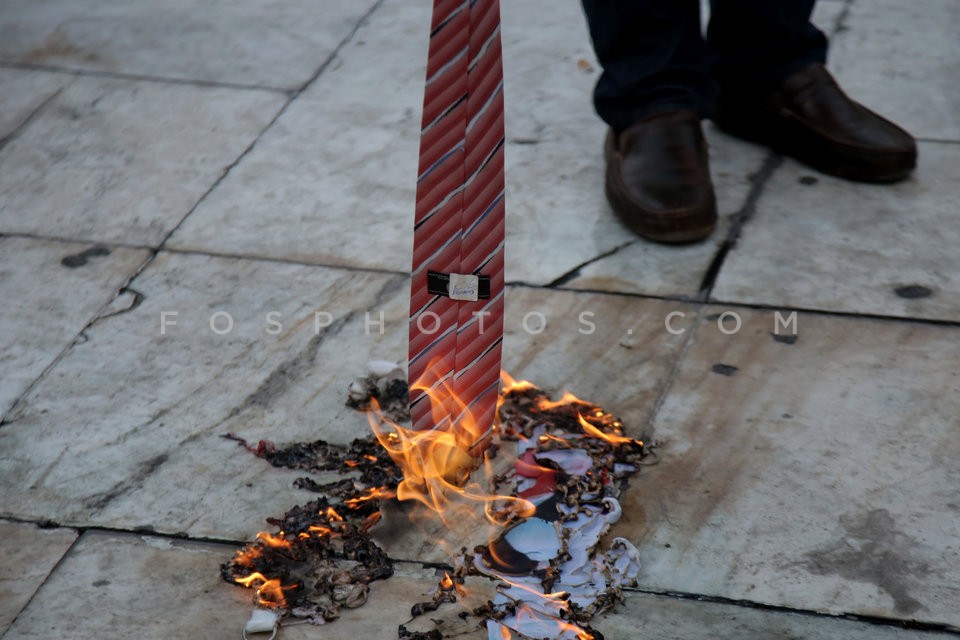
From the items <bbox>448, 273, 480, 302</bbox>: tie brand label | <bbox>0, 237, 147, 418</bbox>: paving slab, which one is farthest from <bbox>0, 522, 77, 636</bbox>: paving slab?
<bbox>448, 273, 480, 302</bbox>: tie brand label

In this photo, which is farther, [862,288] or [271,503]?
[862,288]

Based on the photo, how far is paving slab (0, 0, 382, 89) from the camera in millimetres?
4543

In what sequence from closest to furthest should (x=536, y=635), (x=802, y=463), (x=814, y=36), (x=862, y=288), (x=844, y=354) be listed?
(x=536, y=635) < (x=802, y=463) < (x=844, y=354) < (x=862, y=288) < (x=814, y=36)

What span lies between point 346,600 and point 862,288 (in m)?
1.67

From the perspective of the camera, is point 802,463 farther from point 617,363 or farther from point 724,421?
point 617,363

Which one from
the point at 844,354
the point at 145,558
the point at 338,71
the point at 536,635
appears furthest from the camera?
the point at 338,71

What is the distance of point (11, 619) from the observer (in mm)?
2182

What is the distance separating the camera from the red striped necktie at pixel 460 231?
2145 mm

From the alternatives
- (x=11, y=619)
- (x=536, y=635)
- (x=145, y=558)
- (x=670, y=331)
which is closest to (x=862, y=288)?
(x=670, y=331)

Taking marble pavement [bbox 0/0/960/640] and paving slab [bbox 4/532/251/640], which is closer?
paving slab [bbox 4/532/251/640]

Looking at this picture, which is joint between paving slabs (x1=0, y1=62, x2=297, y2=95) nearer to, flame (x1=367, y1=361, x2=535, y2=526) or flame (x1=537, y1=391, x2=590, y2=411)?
flame (x1=537, y1=391, x2=590, y2=411)

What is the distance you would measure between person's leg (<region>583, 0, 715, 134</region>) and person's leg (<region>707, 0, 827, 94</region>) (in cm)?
15

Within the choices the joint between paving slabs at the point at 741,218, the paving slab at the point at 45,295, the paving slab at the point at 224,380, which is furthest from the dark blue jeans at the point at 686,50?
the paving slab at the point at 45,295

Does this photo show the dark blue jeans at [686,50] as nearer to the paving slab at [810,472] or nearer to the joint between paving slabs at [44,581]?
the paving slab at [810,472]
